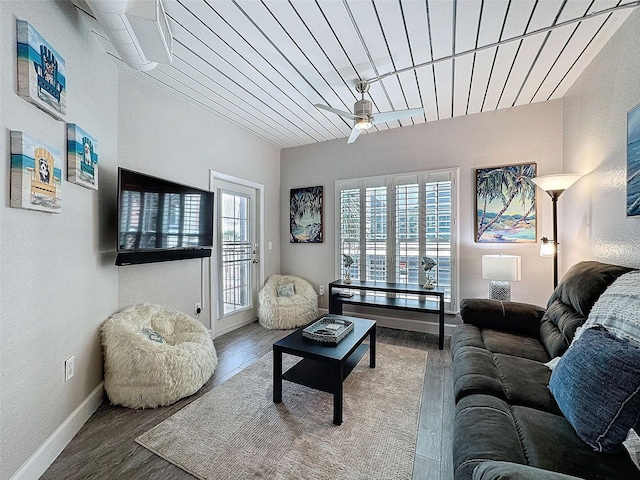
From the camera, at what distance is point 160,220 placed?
255cm

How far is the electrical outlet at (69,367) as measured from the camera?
1.72 meters

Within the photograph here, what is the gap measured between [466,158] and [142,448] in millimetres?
4061

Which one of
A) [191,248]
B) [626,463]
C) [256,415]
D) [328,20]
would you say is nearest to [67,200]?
[191,248]

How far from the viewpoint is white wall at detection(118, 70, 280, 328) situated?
2.51m

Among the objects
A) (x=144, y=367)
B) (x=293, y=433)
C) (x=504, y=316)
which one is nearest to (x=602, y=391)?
(x=504, y=316)

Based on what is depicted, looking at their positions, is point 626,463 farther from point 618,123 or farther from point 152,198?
point 152,198

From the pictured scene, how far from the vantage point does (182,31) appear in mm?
1954

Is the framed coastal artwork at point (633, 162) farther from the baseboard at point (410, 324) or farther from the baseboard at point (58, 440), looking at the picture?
the baseboard at point (58, 440)

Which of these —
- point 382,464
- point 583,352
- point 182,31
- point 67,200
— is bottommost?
point 382,464

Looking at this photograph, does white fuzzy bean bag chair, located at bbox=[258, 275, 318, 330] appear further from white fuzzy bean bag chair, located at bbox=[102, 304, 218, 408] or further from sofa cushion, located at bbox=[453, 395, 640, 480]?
sofa cushion, located at bbox=[453, 395, 640, 480]

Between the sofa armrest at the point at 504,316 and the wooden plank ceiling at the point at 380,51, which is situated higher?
the wooden plank ceiling at the point at 380,51

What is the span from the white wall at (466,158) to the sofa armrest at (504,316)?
981mm

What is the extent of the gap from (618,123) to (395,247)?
7.65 feet

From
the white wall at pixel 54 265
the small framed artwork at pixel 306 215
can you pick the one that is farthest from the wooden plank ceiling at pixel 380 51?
the small framed artwork at pixel 306 215
